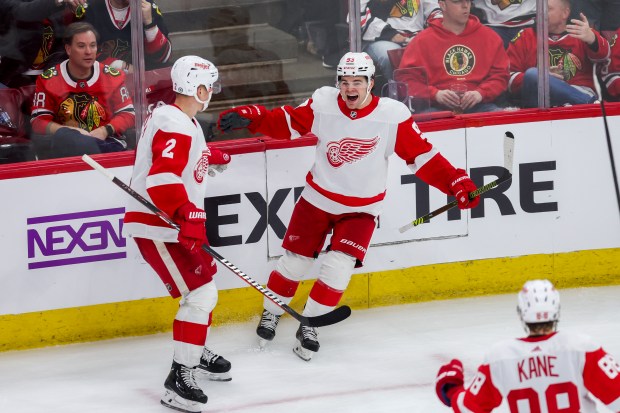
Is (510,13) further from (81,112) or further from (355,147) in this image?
(81,112)

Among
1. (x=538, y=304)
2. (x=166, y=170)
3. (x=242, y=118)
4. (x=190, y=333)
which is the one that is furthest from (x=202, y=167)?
(x=538, y=304)

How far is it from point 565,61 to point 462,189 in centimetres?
115

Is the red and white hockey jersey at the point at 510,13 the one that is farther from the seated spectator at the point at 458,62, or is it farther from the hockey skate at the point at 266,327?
the hockey skate at the point at 266,327

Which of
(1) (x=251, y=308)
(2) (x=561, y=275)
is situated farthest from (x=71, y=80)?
(2) (x=561, y=275)

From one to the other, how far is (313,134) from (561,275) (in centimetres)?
132

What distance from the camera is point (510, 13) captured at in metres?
5.64

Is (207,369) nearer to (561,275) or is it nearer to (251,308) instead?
(251,308)

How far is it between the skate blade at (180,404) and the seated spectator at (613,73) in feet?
7.98

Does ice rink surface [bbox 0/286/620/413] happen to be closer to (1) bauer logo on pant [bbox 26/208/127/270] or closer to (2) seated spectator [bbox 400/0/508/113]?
(1) bauer logo on pant [bbox 26/208/127/270]

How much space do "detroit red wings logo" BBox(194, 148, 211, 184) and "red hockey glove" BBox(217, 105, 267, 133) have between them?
0.36 metres

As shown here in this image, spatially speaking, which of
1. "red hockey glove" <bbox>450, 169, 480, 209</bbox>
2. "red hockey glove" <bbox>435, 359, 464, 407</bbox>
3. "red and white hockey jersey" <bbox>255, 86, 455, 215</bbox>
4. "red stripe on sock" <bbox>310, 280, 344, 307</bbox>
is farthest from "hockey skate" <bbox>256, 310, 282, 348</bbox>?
"red hockey glove" <bbox>435, 359, 464, 407</bbox>

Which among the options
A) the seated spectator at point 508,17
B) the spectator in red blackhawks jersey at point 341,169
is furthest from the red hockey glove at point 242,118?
the seated spectator at point 508,17

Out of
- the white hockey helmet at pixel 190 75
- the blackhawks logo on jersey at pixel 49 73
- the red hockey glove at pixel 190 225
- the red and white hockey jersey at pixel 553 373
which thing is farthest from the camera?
the blackhawks logo on jersey at pixel 49 73

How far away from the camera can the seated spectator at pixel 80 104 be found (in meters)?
5.02
